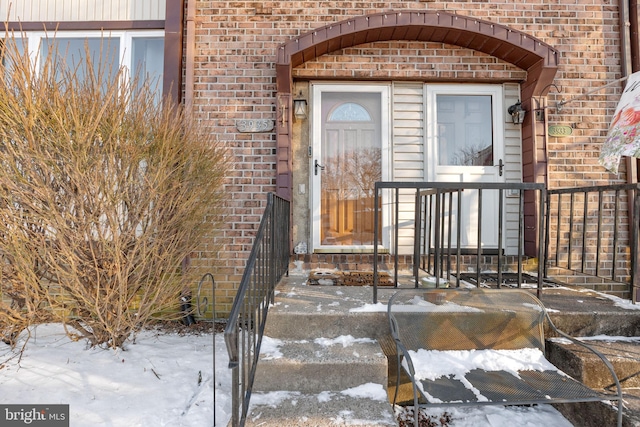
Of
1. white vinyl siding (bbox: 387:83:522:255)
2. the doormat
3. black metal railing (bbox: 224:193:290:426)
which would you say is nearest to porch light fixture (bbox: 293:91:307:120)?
white vinyl siding (bbox: 387:83:522:255)

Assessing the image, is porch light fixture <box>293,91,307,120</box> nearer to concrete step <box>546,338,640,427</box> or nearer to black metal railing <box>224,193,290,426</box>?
black metal railing <box>224,193,290,426</box>

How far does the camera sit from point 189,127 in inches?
127

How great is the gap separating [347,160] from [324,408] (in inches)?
109

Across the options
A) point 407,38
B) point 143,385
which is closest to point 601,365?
point 143,385

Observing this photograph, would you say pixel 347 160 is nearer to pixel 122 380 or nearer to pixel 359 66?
pixel 359 66

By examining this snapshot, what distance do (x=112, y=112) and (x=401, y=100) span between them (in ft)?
9.57

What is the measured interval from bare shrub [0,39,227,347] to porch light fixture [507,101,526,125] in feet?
11.8

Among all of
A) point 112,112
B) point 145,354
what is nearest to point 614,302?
point 145,354

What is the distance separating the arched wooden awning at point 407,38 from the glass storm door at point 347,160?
15.7 inches

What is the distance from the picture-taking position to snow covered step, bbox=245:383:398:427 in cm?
168

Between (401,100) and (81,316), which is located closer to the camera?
(81,316)

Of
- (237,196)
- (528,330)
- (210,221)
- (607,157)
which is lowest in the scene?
(528,330)

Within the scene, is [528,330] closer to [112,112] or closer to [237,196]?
[237,196]

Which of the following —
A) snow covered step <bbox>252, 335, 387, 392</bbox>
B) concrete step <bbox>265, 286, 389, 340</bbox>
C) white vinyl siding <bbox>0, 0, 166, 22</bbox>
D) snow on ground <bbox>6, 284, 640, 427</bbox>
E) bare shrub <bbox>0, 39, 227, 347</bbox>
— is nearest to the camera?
snow covered step <bbox>252, 335, 387, 392</bbox>
